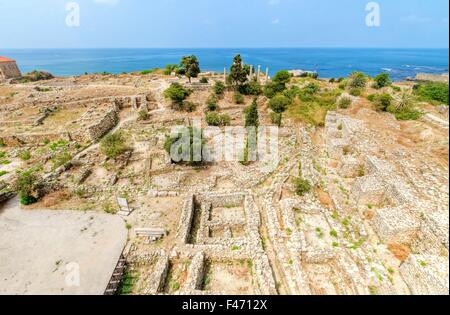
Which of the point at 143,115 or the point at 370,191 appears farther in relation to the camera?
the point at 143,115

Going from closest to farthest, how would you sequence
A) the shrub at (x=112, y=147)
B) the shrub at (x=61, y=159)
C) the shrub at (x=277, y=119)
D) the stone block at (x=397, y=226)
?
the stone block at (x=397, y=226)
the shrub at (x=61, y=159)
the shrub at (x=112, y=147)
the shrub at (x=277, y=119)

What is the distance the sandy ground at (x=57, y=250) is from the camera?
9.05 metres

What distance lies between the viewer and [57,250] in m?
10.5

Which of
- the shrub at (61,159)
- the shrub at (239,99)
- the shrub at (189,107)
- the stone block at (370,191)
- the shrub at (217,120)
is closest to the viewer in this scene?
the stone block at (370,191)

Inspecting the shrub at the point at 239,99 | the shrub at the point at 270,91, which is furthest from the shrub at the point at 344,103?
the shrub at the point at 239,99

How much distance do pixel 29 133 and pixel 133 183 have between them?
14521 millimetres

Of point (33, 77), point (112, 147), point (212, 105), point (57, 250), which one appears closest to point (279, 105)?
point (212, 105)

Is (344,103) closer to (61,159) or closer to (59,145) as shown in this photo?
(61,159)

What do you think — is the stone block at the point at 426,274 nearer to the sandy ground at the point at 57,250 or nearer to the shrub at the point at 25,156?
the sandy ground at the point at 57,250

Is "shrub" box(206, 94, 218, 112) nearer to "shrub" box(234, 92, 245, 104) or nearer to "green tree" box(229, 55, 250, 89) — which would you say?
"shrub" box(234, 92, 245, 104)

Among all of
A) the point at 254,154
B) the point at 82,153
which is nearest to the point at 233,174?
the point at 254,154

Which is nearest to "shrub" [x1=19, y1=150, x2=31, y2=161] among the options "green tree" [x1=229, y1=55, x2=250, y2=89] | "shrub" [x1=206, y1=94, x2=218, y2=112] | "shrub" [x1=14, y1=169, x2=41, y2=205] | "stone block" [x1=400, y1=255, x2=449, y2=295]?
"shrub" [x1=14, y1=169, x2=41, y2=205]

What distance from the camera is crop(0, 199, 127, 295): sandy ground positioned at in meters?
9.05

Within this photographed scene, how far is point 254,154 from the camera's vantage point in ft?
59.4
